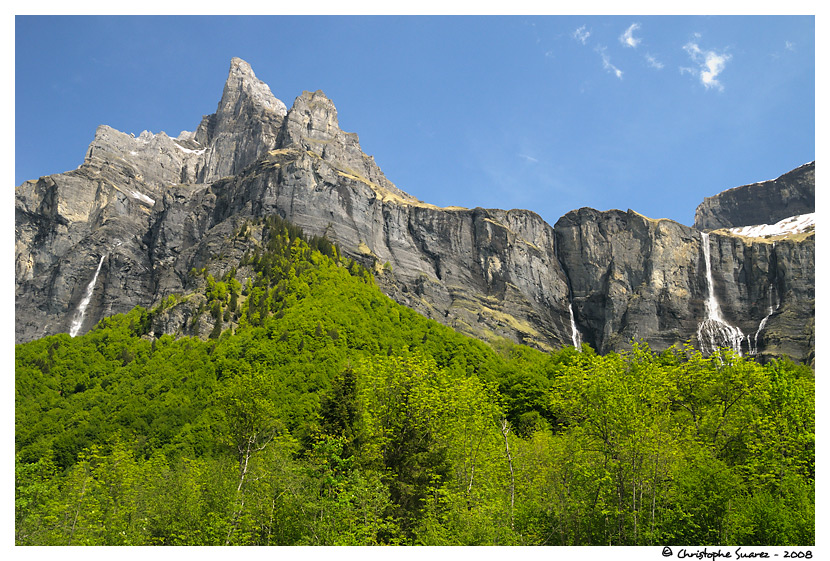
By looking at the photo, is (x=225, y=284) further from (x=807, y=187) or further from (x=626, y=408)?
(x=807, y=187)

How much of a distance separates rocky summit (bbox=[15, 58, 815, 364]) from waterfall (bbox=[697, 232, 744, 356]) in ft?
1.46

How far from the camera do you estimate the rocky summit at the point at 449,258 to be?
146000 millimetres

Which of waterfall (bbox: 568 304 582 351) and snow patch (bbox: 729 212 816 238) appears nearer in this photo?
waterfall (bbox: 568 304 582 351)

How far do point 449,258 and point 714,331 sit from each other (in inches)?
2836

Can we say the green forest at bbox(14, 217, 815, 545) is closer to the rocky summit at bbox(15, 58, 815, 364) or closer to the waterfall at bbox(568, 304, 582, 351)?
the rocky summit at bbox(15, 58, 815, 364)

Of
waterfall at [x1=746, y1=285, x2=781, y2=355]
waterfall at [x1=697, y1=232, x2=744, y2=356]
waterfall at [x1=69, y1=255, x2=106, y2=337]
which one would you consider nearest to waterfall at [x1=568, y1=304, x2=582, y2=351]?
waterfall at [x1=697, y1=232, x2=744, y2=356]

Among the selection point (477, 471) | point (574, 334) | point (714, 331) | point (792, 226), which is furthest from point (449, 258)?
point (477, 471)

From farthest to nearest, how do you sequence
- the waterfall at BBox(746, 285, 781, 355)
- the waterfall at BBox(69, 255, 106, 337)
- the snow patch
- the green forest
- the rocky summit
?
the snow patch → the waterfall at BBox(69, 255, 106, 337) → the rocky summit → the waterfall at BBox(746, 285, 781, 355) → the green forest

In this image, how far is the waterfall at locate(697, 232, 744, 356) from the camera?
14912 cm

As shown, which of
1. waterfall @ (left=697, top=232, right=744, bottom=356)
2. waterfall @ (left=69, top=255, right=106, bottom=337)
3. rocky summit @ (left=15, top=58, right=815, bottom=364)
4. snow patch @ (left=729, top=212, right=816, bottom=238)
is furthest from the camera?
snow patch @ (left=729, top=212, right=816, bottom=238)

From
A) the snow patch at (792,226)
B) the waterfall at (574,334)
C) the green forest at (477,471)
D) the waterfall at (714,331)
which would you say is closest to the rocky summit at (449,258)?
the waterfall at (714,331)

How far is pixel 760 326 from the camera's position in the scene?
494 ft

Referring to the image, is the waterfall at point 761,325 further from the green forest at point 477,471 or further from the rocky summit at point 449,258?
the green forest at point 477,471

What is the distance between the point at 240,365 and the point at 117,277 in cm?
9772
